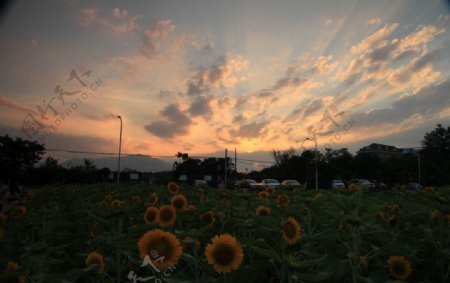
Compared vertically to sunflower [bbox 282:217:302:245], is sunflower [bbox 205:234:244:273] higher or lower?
lower

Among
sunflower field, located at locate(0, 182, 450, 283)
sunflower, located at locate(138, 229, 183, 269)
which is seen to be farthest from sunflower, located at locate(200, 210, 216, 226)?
sunflower, located at locate(138, 229, 183, 269)

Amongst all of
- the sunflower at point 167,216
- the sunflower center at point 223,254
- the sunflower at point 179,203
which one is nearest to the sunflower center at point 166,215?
the sunflower at point 167,216

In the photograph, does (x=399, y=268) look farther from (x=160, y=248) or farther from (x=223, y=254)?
(x=160, y=248)

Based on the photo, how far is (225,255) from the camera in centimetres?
186

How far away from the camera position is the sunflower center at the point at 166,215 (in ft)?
9.11

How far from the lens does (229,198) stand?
4.77 m

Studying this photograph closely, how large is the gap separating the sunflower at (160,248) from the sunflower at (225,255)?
0.16 metres

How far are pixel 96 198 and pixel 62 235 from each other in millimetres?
2989

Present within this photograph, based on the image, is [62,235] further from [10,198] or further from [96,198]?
[96,198]

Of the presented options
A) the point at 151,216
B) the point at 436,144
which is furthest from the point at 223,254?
the point at 436,144

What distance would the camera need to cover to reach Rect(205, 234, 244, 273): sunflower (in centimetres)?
183

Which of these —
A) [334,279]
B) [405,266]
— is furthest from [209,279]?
[405,266]

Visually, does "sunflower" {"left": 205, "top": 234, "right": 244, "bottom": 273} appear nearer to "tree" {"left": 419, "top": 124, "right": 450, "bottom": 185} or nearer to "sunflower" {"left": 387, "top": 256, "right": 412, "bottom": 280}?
"sunflower" {"left": 387, "top": 256, "right": 412, "bottom": 280}

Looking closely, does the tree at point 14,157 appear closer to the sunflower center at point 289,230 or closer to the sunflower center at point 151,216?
the sunflower center at point 151,216
